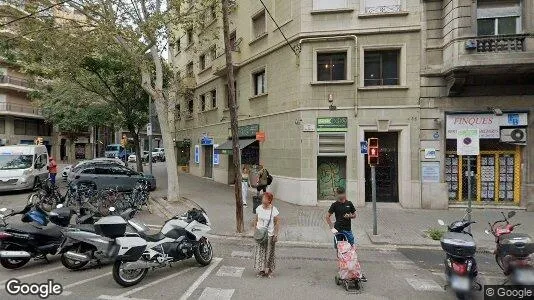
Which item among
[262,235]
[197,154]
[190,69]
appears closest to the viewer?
[262,235]

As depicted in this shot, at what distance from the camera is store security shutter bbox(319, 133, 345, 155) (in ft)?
44.5

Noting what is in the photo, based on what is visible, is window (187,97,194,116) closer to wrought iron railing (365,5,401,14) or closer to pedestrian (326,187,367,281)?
wrought iron railing (365,5,401,14)

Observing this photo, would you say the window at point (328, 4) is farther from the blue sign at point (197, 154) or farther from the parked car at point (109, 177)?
the blue sign at point (197, 154)

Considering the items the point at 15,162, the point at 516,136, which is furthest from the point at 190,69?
the point at 516,136

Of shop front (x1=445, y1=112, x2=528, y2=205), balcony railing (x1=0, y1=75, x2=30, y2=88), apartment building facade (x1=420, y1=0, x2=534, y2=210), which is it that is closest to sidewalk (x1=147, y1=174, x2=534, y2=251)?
shop front (x1=445, y1=112, x2=528, y2=205)

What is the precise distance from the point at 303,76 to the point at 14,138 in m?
38.7

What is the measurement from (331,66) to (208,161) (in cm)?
1233

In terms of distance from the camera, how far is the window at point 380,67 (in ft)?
44.8

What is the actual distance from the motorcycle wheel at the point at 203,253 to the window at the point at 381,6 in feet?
35.0

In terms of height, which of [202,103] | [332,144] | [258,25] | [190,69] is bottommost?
[332,144]

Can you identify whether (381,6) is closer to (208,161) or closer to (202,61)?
(202,61)

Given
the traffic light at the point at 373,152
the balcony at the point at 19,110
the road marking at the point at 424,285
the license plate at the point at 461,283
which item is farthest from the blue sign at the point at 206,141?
the balcony at the point at 19,110

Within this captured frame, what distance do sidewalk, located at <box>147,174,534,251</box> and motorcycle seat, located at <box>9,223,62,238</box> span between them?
3931 millimetres

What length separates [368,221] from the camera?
11.2 metres
